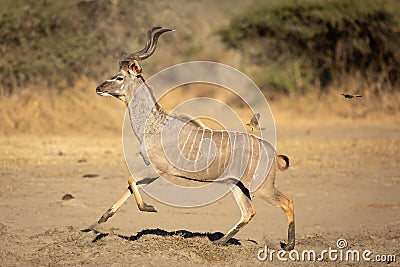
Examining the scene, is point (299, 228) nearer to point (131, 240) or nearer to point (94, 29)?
point (131, 240)

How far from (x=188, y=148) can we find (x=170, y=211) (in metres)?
2.23

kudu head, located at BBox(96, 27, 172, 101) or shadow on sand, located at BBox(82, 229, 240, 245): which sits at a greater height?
kudu head, located at BBox(96, 27, 172, 101)

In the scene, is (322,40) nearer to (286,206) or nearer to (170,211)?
(170,211)

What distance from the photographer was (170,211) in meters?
8.90

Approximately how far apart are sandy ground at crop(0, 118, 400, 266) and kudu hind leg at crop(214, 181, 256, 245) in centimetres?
14

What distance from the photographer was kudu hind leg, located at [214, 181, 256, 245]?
687cm

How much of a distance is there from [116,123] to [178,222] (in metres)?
8.07

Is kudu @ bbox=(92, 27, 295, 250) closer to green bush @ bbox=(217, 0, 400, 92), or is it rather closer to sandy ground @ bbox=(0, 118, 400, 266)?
sandy ground @ bbox=(0, 118, 400, 266)

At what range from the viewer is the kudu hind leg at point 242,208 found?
6867 millimetres

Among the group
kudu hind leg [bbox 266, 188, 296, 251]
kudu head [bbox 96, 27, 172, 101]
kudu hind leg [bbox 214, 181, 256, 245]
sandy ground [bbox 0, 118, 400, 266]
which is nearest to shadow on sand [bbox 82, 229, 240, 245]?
sandy ground [bbox 0, 118, 400, 266]

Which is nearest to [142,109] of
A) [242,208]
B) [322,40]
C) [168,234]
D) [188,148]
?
[188,148]

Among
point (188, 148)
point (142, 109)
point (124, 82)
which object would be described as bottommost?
point (188, 148)

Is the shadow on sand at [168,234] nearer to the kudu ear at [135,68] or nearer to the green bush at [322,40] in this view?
the kudu ear at [135,68]

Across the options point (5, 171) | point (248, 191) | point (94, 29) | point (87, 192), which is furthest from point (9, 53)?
point (248, 191)
